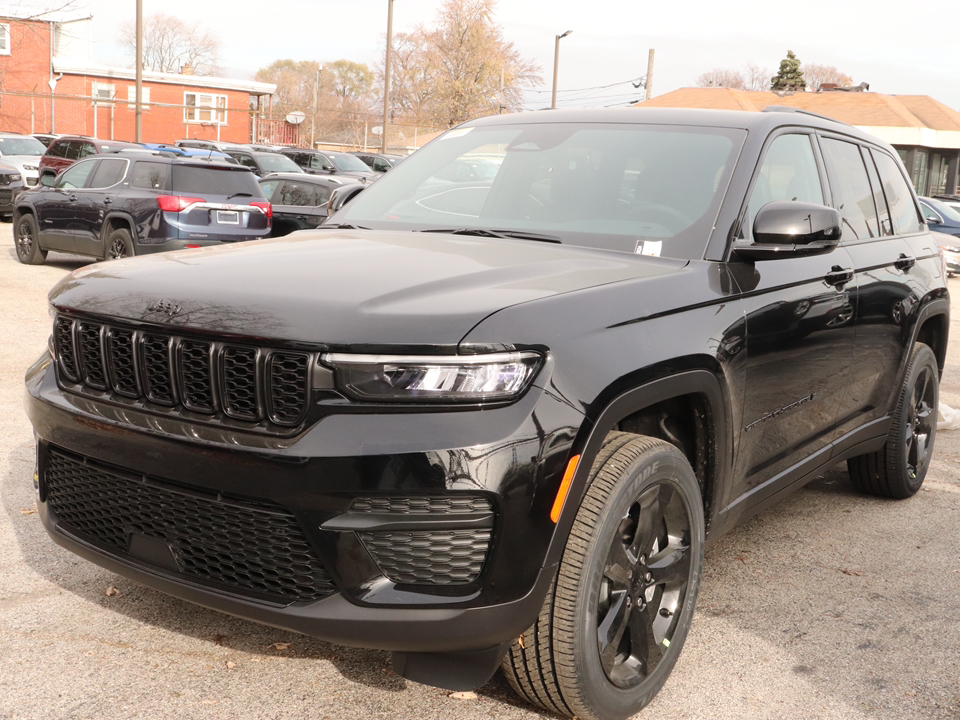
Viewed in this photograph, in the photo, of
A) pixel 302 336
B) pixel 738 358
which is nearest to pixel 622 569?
pixel 738 358

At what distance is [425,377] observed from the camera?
247 cm

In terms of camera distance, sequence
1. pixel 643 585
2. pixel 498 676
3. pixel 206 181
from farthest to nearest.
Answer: pixel 206 181, pixel 498 676, pixel 643 585

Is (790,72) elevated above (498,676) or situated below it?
above

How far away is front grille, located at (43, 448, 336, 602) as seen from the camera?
254cm

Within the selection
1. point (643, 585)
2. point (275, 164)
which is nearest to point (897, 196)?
point (643, 585)

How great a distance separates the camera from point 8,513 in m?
4.50

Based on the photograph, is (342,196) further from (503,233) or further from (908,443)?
(908,443)

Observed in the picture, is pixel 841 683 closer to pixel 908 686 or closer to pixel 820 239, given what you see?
pixel 908 686

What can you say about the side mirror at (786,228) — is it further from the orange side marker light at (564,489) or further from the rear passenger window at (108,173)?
the rear passenger window at (108,173)

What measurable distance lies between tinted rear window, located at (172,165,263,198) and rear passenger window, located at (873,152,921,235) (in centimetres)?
911

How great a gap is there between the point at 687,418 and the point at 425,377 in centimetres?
117

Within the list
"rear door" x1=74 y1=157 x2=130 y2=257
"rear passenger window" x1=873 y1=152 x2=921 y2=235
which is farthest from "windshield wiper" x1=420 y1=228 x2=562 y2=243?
"rear door" x1=74 y1=157 x2=130 y2=257

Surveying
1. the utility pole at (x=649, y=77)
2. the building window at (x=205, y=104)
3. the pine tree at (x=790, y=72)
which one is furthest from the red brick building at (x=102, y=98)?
the pine tree at (x=790, y=72)

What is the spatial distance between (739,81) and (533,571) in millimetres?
104772
